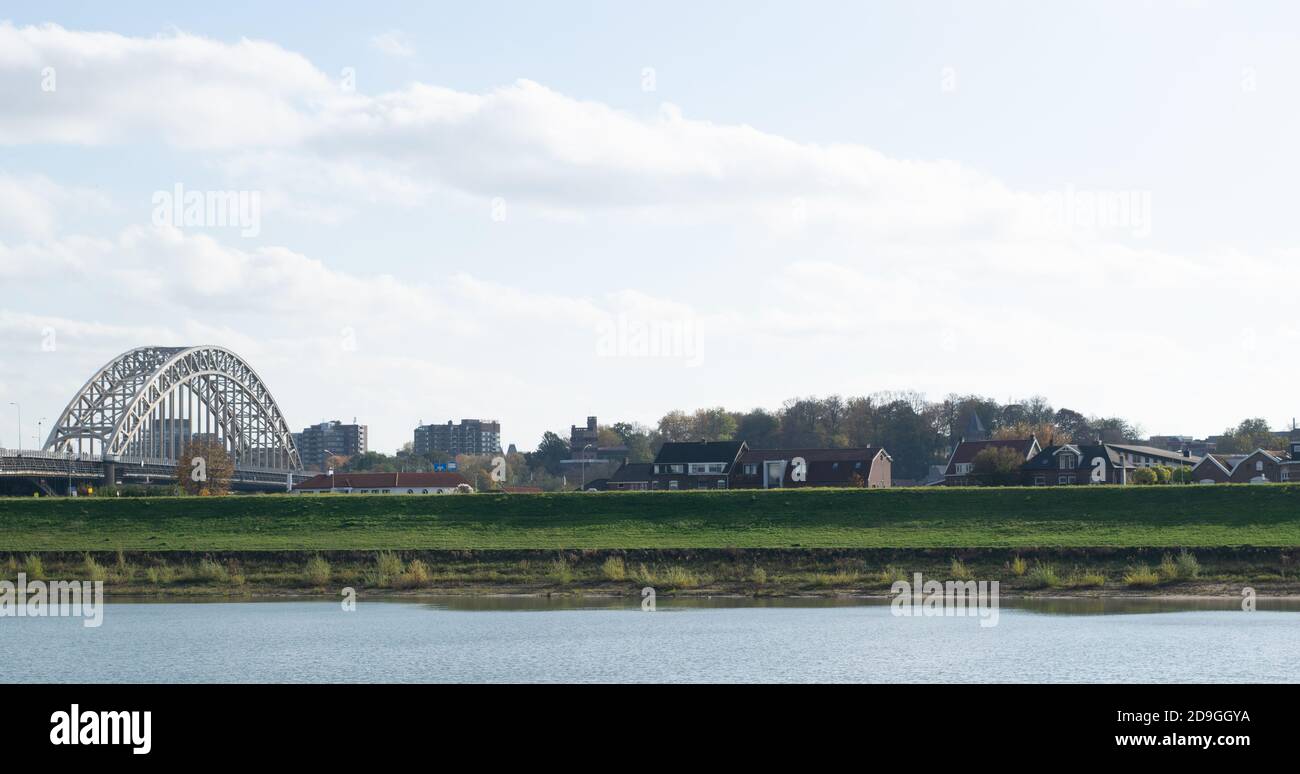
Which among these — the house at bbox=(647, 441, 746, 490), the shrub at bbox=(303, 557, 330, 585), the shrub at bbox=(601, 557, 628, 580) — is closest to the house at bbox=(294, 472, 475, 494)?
the house at bbox=(647, 441, 746, 490)

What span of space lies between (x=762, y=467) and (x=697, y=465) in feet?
22.2

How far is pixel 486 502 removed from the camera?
74.6 m

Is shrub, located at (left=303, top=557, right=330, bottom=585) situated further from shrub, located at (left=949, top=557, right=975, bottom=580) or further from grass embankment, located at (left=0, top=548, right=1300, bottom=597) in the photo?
shrub, located at (left=949, top=557, right=975, bottom=580)

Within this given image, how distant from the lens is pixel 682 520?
2709 inches

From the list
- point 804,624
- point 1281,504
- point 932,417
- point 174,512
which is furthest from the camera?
point 932,417

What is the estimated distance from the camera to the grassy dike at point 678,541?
55719 millimetres

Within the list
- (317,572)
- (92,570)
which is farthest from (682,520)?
(92,570)

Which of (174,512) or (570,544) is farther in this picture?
(174,512)

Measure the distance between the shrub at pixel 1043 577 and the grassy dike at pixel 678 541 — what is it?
0.36 feet

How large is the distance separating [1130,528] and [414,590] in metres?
33.8

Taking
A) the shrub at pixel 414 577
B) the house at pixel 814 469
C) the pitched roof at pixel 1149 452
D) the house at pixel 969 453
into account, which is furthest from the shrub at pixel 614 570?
the pitched roof at pixel 1149 452
